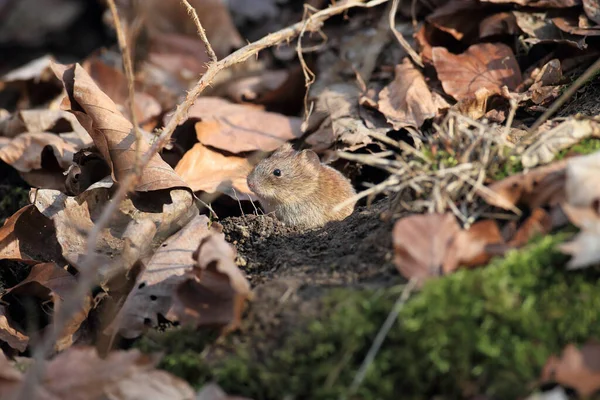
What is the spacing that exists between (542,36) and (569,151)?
2.20 meters

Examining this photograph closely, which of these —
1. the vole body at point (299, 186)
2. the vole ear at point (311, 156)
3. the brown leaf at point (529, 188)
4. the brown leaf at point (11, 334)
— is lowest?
the vole body at point (299, 186)

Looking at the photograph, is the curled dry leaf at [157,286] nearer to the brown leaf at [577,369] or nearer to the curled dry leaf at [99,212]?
the curled dry leaf at [99,212]

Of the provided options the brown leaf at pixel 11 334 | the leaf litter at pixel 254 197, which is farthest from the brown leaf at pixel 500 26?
the brown leaf at pixel 11 334

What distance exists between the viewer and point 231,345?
2.85 m

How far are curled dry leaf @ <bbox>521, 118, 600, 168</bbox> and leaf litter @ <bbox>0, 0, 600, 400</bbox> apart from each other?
1cm

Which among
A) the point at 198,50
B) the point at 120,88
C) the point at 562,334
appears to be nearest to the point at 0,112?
the point at 120,88

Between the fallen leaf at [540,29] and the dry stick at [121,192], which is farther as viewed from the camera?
the fallen leaf at [540,29]

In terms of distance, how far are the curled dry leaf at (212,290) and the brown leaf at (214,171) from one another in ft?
5.66

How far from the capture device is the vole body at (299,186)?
16.9ft

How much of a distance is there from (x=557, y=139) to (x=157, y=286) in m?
2.14

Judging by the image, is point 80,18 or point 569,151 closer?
point 569,151

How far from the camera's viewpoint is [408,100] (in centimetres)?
513

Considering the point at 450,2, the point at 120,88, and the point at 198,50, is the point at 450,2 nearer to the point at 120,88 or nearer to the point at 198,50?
the point at 120,88

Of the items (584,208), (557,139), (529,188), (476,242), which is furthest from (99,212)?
(584,208)
